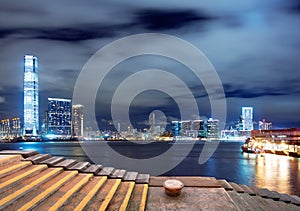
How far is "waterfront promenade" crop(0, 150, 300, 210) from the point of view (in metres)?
6.82

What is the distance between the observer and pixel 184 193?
9289mm

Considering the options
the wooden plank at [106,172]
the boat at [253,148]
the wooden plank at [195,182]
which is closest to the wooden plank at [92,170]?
the wooden plank at [106,172]

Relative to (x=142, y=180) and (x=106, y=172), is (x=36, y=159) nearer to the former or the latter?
(x=106, y=172)

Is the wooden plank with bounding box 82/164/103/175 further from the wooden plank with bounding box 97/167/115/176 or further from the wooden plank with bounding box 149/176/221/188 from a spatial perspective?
the wooden plank with bounding box 149/176/221/188

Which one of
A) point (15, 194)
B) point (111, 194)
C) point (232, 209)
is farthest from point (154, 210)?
point (15, 194)

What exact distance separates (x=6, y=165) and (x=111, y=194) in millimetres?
3473

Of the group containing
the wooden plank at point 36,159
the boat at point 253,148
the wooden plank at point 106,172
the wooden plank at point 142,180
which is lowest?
the boat at point 253,148

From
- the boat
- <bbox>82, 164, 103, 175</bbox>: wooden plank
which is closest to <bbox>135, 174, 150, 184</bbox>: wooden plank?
<bbox>82, 164, 103, 175</bbox>: wooden plank

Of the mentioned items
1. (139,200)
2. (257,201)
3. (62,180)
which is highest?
(62,180)

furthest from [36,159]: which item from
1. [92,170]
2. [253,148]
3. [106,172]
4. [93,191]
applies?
[253,148]

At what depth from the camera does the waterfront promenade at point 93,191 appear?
6820 mm

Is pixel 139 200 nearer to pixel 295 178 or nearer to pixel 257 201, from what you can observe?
pixel 257 201

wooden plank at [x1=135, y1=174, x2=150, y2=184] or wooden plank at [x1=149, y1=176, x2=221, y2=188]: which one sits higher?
wooden plank at [x1=135, y1=174, x2=150, y2=184]

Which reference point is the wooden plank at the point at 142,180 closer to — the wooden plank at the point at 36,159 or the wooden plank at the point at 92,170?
the wooden plank at the point at 92,170
